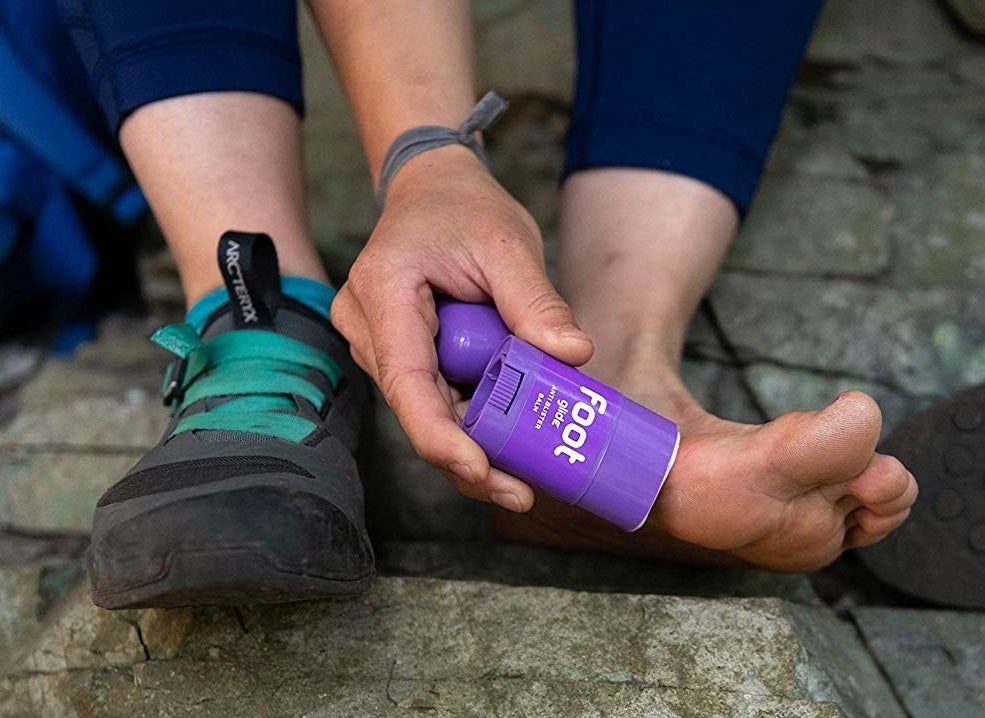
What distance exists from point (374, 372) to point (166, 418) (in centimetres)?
61

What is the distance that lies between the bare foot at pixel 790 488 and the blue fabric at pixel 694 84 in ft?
1.19

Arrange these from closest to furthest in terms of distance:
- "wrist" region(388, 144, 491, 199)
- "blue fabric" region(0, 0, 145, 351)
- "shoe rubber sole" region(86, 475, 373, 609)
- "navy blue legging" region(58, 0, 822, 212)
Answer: "shoe rubber sole" region(86, 475, 373, 609)
"wrist" region(388, 144, 491, 199)
"navy blue legging" region(58, 0, 822, 212)
"blue fabric" region(0, 0, 145, 351)

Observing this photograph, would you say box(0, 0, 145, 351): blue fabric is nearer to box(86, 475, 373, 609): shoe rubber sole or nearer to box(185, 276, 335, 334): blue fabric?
box(185, 276, 335, 334): blue fabric

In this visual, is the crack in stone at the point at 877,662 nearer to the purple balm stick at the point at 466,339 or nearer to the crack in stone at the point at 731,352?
the crack in stone at the point at 731,352

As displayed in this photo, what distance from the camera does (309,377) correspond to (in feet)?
3.36

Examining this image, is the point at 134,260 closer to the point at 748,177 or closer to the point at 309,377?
the point at 309,377

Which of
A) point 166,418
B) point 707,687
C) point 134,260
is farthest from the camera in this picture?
point 134,260

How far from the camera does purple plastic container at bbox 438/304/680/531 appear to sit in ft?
2.74

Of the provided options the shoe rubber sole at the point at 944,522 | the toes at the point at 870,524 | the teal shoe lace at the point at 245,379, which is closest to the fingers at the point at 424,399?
the teal shoe lace at the point at 245,379

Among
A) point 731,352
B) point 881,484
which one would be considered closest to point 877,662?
point 881,484

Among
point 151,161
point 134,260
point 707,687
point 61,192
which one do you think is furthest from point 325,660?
point 134,260

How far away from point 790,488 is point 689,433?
0.44 feet

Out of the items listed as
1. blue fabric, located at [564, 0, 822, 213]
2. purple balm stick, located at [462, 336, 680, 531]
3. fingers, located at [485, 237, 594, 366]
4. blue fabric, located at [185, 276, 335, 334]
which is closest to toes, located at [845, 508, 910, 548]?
purple balm stick, located at [462, 336, 680, 531]

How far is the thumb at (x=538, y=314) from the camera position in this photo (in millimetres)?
858
